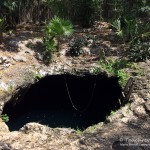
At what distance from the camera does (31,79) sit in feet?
41.8

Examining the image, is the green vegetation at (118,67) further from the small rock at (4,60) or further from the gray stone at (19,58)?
the small rock at (4,60)

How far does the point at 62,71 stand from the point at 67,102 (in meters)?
1.79

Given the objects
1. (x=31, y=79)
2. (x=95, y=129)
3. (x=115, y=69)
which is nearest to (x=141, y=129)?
(x=95, y=129)

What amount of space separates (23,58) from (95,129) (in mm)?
4980

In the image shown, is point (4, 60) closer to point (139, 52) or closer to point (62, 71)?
point (62, 71)

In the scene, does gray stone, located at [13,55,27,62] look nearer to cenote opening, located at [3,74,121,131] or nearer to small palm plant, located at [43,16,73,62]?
small palm plant, located at [43,16,73,62]

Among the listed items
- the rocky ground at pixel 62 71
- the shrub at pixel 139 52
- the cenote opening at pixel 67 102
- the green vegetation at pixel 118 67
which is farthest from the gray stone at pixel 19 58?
the shrub at pixel 139 52

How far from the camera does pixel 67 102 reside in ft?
48.0

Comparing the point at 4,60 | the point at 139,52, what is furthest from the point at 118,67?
the point at 4,60

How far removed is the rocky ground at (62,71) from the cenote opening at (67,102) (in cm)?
71

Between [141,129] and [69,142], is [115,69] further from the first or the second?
[69,142]

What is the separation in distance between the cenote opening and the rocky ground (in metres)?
0.71

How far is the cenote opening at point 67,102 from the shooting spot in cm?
1308

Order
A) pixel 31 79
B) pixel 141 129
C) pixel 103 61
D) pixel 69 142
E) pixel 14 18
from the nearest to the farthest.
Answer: pixel 69 142 < pixel 141 129 < pixel 31 79 < pixel 103 61 < pixel 14 18
